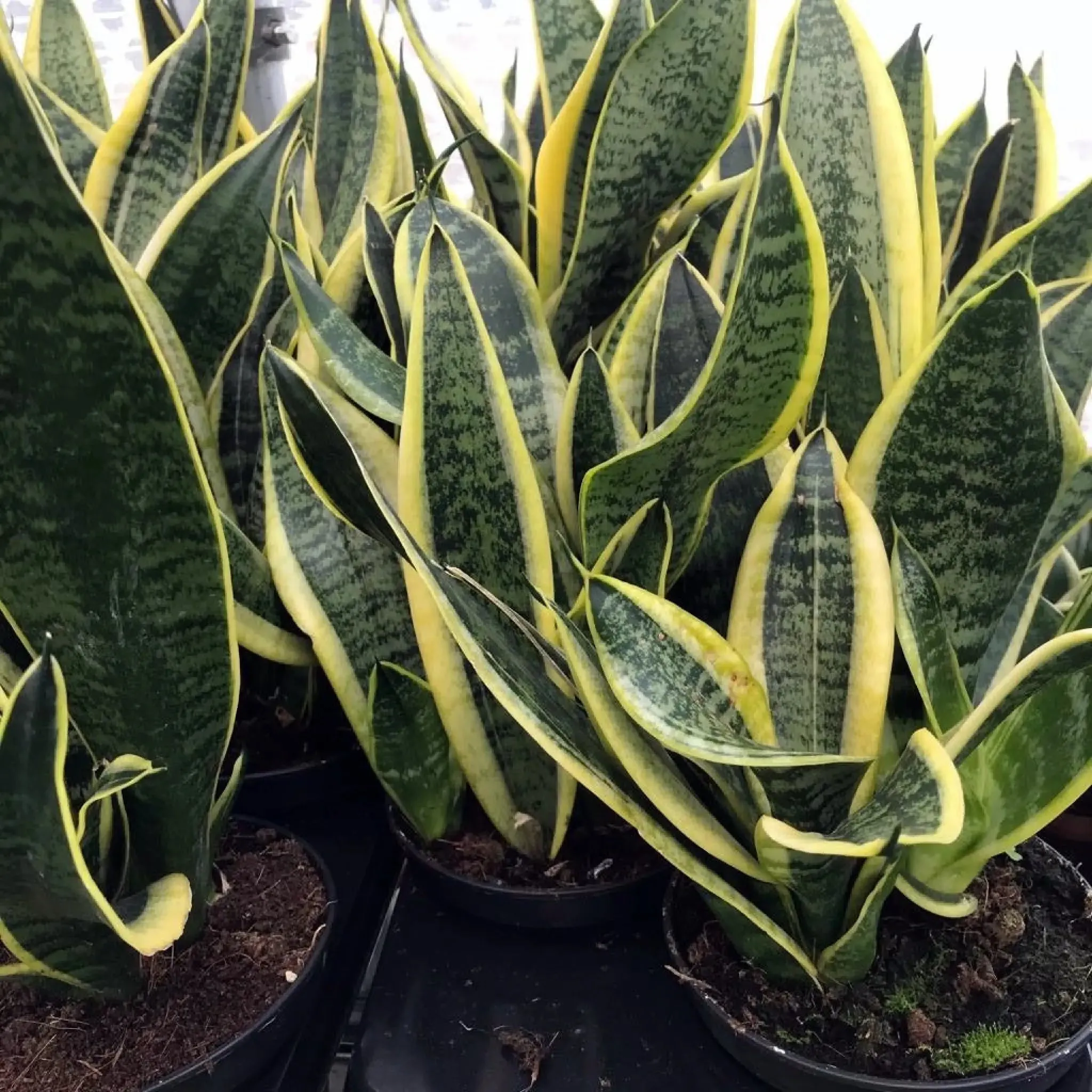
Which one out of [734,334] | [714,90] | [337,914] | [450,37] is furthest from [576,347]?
[450,37]

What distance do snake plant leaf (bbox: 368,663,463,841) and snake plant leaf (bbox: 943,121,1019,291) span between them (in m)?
0.45

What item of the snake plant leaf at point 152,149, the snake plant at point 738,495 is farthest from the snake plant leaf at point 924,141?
the snake plant leaf at point 152,149

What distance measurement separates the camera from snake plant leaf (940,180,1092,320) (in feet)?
1.69

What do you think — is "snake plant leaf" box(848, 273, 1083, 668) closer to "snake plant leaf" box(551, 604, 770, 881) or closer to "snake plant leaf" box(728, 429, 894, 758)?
"snake plant leaf" box(728, 429, 894, 758)

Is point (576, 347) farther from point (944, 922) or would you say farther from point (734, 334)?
point (944, 922)

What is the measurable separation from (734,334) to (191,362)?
398mm

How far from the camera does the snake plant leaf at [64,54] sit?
79 cm

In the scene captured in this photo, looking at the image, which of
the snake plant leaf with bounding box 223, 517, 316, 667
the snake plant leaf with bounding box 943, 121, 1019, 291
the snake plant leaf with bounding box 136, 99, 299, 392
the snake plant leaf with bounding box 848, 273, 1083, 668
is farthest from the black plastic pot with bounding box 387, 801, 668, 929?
the snake plant leaf with bounding box 943, 121, 1019, 291

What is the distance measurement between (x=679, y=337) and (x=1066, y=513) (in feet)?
0.68

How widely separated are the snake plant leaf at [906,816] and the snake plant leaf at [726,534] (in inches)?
6.1

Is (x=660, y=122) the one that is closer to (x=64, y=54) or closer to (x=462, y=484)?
(x=462, y=484)

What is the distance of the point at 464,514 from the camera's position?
0.52m

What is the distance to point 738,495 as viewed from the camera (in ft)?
1.76

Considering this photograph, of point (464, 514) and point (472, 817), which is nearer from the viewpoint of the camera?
point (464, 514)
